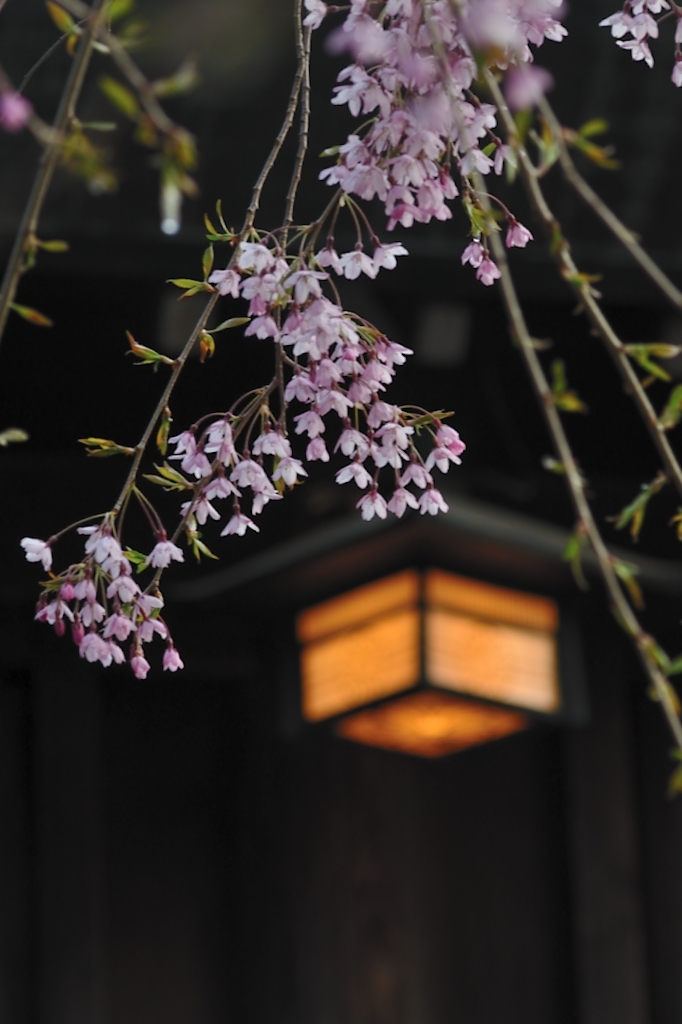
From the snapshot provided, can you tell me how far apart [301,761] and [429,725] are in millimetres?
471

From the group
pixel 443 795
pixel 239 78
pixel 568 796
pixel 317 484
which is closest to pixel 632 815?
pixel 568 796

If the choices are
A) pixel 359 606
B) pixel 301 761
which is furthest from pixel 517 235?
pixel 301 761

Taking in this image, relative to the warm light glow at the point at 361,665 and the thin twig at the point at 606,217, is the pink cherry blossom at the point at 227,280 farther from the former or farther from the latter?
the warm light glow at the point at 361,665

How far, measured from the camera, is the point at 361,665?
399 centimetres

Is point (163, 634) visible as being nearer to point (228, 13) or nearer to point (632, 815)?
point (228, 13)

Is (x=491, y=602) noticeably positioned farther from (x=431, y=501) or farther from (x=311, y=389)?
(x=311, y=389)

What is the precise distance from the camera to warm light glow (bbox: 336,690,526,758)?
3.92 m

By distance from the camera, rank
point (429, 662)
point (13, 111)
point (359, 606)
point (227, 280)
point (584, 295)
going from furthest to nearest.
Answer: point (359, 606), point (429, 662), point (227, 280), point (584, 295), point (13, 111)

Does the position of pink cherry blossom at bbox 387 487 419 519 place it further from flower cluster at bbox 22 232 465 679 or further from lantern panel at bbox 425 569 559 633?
lantern panel at bbox 425 569 559 633

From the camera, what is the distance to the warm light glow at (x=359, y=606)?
3.99 meters

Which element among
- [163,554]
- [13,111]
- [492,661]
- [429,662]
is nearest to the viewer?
[13,111]

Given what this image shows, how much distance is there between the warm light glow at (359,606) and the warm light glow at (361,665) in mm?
25

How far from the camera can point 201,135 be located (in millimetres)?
3887

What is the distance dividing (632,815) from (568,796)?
18 centimetres
